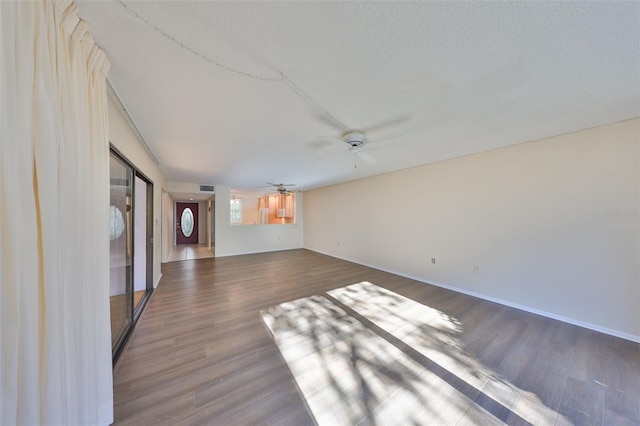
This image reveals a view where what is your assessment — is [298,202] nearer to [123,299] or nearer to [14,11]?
[123,299]

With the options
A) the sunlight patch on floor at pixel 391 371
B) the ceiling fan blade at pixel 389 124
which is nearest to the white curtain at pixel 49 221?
the sunlight patch on floor at pixel 391 371

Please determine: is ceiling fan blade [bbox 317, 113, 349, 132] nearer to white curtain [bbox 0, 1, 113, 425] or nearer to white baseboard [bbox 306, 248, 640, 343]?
white curtain [bbox 0, 1, 113, 425]

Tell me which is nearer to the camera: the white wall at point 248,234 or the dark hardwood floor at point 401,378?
the dark hardwood floor at point 401,378

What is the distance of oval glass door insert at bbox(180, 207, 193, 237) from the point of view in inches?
381

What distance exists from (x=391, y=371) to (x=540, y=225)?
111 inches

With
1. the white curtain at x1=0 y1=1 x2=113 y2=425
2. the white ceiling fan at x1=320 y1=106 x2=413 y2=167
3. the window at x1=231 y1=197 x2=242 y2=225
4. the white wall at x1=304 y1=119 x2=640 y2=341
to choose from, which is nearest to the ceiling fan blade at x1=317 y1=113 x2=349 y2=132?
the white ceiling fan at x1=320 y1=106 x2=413 y2=167

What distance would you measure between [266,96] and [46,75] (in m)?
1.20

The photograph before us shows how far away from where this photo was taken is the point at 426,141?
114 inches

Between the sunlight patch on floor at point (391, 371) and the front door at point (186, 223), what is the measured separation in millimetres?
8614

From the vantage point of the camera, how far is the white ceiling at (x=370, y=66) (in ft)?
3.55

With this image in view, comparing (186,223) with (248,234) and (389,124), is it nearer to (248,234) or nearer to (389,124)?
(248,234)

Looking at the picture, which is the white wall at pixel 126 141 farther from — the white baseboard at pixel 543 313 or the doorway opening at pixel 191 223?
the doorway opening at pixel 191 223

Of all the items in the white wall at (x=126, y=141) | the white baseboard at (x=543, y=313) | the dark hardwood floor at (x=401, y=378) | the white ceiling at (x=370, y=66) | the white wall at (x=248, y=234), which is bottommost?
the dark hardwood floor at (x=401, y=378)

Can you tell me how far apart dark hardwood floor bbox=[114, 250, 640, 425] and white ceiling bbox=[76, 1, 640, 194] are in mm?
2327
